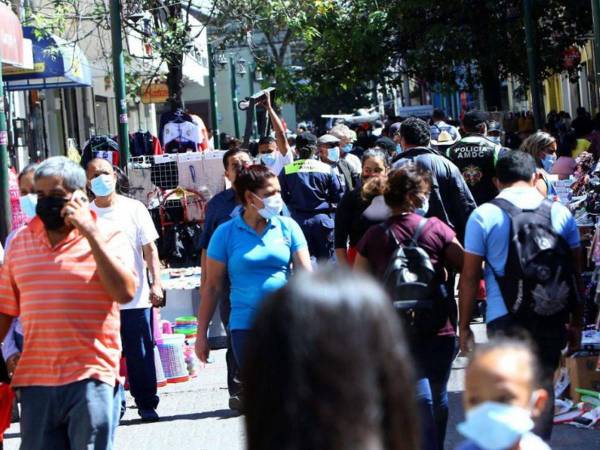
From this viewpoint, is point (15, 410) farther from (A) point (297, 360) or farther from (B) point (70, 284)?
(A) point (297, 360)

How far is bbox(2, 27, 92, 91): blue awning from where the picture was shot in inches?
725

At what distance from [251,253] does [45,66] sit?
495 inches

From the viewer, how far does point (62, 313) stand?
5.16m

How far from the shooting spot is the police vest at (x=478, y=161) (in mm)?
10977

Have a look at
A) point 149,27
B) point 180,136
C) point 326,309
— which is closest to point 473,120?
point 180,136

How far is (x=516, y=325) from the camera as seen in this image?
20.0 feet

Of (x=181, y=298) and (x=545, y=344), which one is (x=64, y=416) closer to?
(x=545, y=344)

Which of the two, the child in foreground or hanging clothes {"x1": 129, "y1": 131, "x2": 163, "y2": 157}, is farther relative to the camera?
hanging clothes {"x1": 129, "y1": 131, "x2": 163, "y2": 157}

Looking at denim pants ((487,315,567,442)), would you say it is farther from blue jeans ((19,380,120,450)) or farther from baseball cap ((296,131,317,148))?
baseball cap ((296,131,317,148))

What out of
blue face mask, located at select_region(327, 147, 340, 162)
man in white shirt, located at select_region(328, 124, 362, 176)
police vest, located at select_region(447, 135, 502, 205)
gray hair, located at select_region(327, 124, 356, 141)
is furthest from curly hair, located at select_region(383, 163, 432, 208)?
gray hair, located at select_region(327, 124, 356, 141)

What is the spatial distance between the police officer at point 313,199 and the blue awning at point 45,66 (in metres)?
7.25

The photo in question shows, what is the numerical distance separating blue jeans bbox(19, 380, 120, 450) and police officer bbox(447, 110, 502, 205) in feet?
20.8

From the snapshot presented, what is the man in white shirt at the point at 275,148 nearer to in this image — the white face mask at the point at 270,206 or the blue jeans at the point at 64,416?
the white face mask at the point at 270,206

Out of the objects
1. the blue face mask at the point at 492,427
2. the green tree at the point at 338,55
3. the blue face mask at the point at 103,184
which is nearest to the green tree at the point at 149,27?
the green tree at the point at 338,55
